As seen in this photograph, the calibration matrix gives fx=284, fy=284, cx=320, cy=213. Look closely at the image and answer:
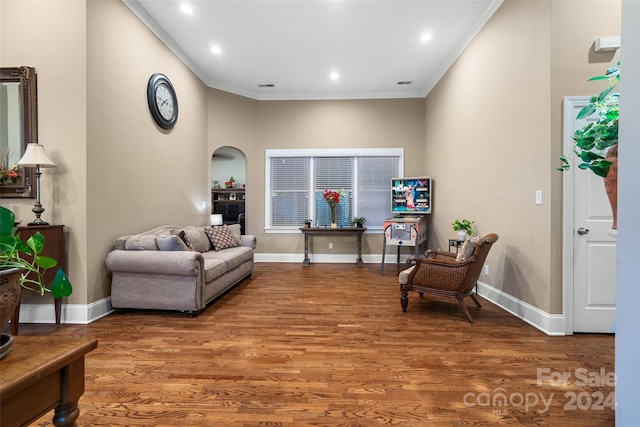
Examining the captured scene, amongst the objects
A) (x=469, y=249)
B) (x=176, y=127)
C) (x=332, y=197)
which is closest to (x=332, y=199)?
(x=332, y=197)

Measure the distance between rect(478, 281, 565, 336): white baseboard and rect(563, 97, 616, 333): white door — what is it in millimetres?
99

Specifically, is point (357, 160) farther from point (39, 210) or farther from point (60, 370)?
point (60, 370)

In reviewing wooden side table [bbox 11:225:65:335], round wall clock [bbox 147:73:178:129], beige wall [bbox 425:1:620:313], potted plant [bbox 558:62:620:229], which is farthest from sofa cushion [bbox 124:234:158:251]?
beige wall [bbox 425:1:620:313]

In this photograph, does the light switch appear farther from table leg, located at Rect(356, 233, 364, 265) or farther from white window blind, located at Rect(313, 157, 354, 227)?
white window blind, located at Rect(313, 157, 354, 227)

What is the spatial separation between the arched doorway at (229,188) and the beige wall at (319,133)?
1080 millimetres

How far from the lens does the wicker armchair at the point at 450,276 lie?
289 cm

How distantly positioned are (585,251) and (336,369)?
244 centimetres

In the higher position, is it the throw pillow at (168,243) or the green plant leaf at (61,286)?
the green plant leaf at (61,286)

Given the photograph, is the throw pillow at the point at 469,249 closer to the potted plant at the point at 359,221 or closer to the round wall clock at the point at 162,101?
the potted plant at the point at 359,221

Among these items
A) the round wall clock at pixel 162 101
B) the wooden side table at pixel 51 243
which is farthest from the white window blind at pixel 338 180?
the wooden side table at pixel 51 243

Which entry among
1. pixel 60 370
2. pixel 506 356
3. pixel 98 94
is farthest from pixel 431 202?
pixel 60 370

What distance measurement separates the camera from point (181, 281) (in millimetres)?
2965

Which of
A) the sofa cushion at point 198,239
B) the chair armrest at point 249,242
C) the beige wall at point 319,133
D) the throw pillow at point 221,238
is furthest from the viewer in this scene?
the beige wall at point 319,133

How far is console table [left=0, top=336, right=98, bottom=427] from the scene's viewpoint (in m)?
0.57
